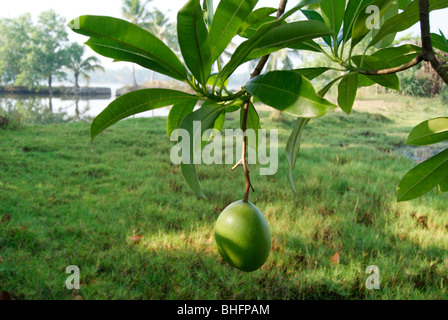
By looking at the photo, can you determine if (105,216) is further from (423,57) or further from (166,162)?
(423,57)

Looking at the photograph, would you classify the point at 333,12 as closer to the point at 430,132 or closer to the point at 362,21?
the point at 362,21

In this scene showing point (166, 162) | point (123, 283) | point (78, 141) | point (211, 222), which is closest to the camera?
point (123, 283)

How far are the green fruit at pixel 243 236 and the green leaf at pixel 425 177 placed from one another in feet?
1.08

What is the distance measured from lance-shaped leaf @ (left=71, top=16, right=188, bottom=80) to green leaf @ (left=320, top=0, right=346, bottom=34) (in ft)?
0.80

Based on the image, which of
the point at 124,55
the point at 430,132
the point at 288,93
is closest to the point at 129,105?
the point at 124,55

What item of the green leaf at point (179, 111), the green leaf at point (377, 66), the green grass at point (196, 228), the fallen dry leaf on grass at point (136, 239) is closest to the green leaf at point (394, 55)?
the green leaf at point (377, 66)

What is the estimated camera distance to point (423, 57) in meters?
0.37

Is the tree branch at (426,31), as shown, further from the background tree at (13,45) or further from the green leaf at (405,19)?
the background tree at (13,45)

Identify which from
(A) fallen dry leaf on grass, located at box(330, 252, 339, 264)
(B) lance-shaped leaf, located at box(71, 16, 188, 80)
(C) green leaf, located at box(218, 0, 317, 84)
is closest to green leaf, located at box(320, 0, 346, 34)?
(C) green leaf, located at box(218, 0, 317, 84)

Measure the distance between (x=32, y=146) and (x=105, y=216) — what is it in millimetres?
2384

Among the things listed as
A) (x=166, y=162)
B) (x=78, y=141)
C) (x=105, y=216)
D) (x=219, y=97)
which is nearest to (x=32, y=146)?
(x=78, y=141)
